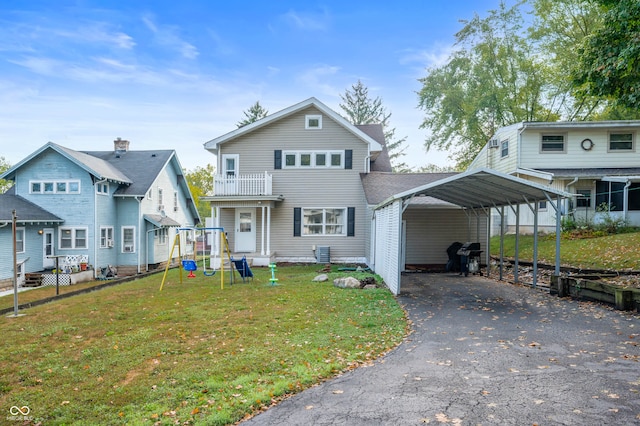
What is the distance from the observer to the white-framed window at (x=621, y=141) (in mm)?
20062

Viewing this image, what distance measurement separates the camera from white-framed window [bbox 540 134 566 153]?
800 inches

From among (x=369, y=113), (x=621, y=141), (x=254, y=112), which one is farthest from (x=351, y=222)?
(x=254, y=112)

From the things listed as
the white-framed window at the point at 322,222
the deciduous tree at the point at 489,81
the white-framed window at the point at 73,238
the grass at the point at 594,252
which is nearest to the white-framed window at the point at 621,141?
the grass at the point at 594,252

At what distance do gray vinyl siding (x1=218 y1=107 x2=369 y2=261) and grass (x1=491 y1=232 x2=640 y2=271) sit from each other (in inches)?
297

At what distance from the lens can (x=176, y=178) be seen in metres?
27.0

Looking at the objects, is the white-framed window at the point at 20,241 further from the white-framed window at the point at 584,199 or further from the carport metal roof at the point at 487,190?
the white-framed window at the point at 584,199

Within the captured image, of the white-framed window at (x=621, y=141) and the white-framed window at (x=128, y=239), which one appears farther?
the white-framed window at (x=128, y=239)

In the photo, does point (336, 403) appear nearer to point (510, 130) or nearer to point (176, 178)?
point (510, 130)

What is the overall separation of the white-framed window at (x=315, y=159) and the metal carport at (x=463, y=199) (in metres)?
4.73

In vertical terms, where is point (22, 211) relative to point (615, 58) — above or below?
below

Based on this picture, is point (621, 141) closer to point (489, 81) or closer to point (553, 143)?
point (553, 143)

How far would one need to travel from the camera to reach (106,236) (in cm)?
2112

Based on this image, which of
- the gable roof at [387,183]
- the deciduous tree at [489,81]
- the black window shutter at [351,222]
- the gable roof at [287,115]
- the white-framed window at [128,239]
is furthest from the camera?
the deciduous tree at [489,81]

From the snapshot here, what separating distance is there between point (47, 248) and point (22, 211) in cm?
224
